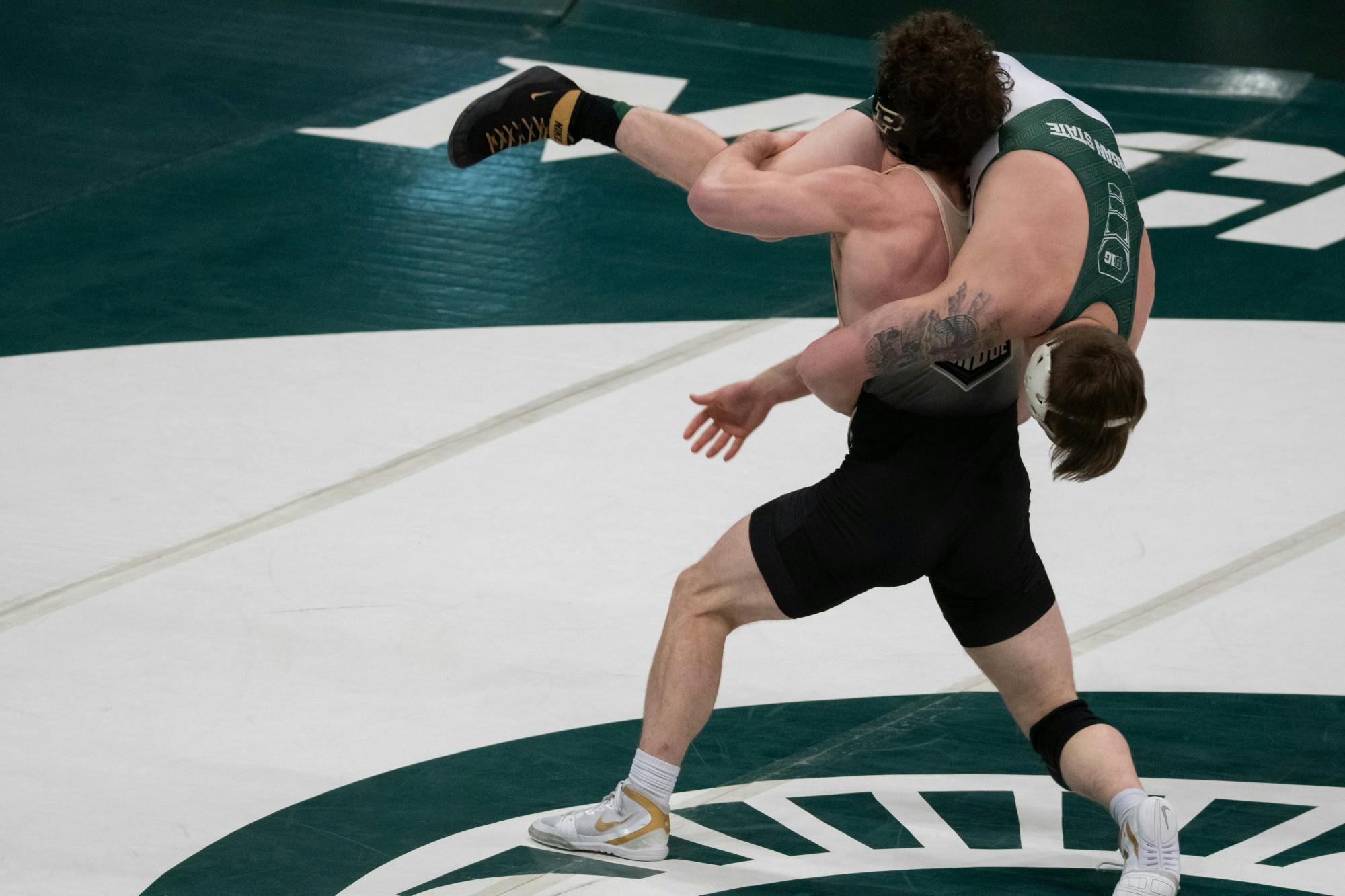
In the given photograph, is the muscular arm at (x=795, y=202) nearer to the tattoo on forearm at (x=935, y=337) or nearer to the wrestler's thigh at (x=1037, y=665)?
the tattoo on forearm at (x=935, y=337)

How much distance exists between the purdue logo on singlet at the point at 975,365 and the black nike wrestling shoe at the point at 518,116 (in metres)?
1.07

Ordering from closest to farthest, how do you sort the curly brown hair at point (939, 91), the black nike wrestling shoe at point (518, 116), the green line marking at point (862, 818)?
the curly brown hair at point (939, 91) < the green line marking at point (862, 818) < the black nike wrestling shoe at point (518, 116)

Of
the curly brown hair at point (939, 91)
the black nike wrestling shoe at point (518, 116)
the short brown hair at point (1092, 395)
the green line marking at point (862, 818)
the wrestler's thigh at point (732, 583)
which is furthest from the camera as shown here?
the black nike wrestling shoe at point (518, 116)

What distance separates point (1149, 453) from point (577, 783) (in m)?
2.31

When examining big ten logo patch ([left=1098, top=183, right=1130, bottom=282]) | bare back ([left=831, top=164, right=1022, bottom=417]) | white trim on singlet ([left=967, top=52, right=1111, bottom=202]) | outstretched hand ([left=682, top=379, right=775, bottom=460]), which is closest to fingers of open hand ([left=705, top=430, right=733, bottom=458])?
outstretched hand ([left=682, top=379, right=775, bottom=460])

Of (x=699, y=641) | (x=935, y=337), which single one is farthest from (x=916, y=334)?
(x=699, y=641)

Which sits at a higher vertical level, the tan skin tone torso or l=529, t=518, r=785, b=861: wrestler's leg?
the tan skin tone torso

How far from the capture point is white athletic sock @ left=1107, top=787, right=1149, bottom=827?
3383 mm

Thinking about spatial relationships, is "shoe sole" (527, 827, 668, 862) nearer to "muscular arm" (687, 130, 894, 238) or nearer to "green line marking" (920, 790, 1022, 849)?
"green line marking" (920, 790, 1022, 849)

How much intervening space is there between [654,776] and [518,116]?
55.5 inches

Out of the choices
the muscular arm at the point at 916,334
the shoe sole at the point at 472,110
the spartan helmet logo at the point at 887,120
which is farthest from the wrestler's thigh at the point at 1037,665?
the shoe sole at the point at 472,110

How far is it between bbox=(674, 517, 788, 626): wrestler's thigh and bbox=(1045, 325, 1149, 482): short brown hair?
588 mm

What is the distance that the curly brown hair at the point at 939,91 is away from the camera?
3.27 metres

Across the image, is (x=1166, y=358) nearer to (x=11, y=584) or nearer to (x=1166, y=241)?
(x=1166, y=241)
